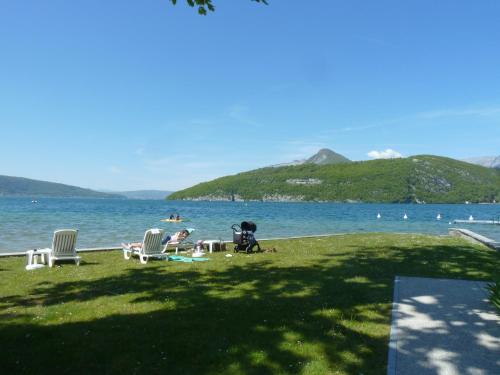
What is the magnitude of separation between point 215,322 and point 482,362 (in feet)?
12.6

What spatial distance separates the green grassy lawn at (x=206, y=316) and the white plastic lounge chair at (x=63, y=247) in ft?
3.07

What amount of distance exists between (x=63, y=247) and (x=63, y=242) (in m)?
0.20

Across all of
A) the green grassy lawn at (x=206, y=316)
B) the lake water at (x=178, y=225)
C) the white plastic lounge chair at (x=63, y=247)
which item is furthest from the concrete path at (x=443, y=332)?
the lake water at (x=178, y=225)

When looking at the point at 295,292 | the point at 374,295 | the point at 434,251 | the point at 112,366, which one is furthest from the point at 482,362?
the point at 434,251

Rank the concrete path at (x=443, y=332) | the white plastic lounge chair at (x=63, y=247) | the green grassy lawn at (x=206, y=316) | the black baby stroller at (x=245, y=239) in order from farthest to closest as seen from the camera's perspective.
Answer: the black baby stroller at (x=245, y=239), the white plastic lounge chair at (x=63, y=247), the green grassy lawn at (x=206, y=316), the concrete path at (x=443, y=332)

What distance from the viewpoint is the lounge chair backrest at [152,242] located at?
1402cm

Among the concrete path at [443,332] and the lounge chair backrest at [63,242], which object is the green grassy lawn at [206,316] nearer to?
the concrete path at [443,332]

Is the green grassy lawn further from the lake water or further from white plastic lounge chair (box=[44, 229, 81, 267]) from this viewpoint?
the lake water

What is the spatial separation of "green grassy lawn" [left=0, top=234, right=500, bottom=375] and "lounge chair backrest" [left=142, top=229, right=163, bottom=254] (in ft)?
4.76

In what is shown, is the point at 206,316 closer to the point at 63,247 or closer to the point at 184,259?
the point at 184,259

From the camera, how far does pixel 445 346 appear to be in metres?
5.60

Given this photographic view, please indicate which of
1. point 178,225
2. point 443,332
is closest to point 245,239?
point 443,332

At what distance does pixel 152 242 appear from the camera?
14.3 m

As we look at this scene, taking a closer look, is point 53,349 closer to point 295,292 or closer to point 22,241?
point 295,292
